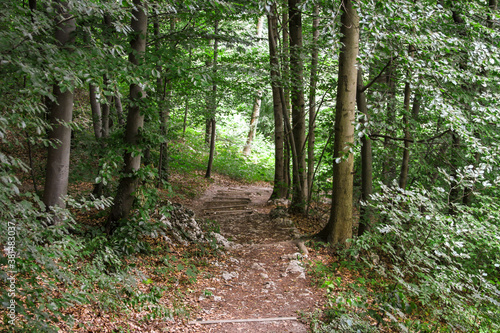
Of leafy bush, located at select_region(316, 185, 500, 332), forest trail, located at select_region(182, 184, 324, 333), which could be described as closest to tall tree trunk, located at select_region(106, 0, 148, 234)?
forest trail, located at select_region(182, 184, 324, 333)

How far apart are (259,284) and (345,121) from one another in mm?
3349

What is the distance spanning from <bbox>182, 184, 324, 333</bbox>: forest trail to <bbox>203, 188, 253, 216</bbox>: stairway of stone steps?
1267 millimetres

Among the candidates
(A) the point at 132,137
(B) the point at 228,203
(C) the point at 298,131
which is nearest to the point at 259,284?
(A) the point at 132,137

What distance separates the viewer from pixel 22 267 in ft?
10.8

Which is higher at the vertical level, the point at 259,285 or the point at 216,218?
the point at 216,218

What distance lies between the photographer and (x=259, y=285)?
5.74 metres

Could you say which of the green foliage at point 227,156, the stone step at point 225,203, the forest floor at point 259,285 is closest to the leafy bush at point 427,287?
the forest floor at point 259,285

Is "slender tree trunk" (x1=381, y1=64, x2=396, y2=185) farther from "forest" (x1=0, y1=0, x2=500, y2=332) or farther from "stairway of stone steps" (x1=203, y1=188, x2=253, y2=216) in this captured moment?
"stairway of stone steps" (x1=203, y1=188, x2=253, y2=216)

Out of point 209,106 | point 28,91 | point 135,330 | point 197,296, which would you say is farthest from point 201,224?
→ point 209,106

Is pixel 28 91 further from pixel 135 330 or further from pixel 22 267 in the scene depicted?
pixel 135 330

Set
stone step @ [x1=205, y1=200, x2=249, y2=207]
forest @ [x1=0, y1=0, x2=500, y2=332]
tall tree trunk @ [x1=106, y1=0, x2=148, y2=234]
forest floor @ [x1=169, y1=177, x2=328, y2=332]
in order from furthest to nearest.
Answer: stone step @ [x1=205, y1=200, x2=249, y2=207] < tall tree trunk @ [x1=106, y1=0, x2=148, y2=234] < forest floor @ [x1=169, y1=177, x2=328, y2=332] < forest @ [x1=0, y1=0, x2=500, y2=332]

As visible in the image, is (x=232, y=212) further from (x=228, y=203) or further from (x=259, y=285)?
(x=259, y=285)

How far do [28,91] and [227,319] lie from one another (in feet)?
11.6

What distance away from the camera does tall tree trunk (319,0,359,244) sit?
6297mm
